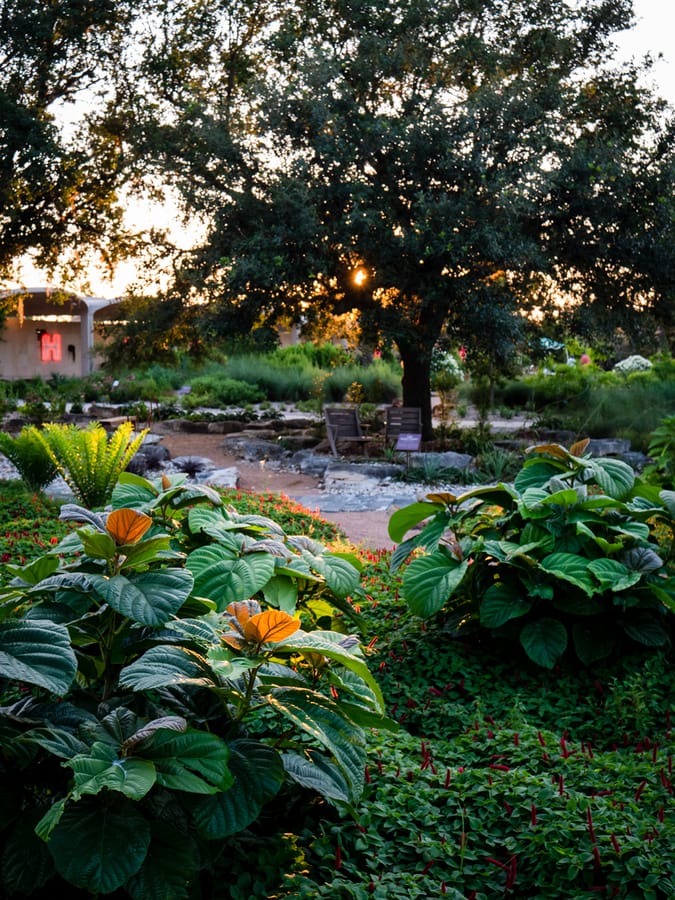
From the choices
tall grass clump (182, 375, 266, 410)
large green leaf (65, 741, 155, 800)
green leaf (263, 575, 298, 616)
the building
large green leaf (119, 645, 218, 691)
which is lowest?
large green leaf (65, 741, 155, 800)

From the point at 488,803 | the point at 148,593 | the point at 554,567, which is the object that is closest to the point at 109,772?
the point at 148,593

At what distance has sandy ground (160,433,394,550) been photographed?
7.14 m

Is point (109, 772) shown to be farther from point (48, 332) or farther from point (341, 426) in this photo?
point (48, 332)

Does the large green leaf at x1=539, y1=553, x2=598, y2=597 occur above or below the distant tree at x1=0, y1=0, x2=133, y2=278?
below

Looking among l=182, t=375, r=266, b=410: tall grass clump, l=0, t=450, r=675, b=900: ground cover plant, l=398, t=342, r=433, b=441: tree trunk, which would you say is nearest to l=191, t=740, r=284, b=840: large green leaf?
l=0, t=450, r=675, b=900: ground cover plant

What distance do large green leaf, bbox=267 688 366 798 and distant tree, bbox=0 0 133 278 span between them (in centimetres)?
1038

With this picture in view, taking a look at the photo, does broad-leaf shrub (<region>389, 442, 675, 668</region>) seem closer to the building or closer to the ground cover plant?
the ground cover plant

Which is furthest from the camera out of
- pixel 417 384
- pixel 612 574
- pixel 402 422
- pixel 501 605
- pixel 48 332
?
pixel 48 332

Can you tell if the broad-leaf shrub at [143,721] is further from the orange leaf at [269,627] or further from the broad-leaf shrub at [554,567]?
the broad-leaf shrub at [554,567]

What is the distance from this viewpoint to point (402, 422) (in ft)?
39.8

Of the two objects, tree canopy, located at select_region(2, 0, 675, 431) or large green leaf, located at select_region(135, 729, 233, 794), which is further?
tree canopy, located at select_region(2, 0, 675, 431)

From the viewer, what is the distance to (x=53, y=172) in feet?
37.3

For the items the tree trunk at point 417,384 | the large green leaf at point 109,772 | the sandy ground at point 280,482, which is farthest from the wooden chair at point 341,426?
the large green leaf at point 109,772

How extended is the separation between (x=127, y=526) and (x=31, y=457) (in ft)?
20.3
